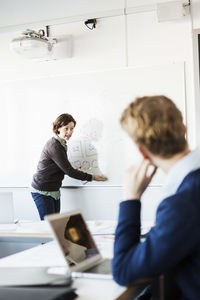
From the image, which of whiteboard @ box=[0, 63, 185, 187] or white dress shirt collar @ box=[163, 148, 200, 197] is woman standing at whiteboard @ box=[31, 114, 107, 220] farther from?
white dress shirt collar @ box=[163, 148, 200, 197]

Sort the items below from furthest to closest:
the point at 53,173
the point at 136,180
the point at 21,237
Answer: the point at 53,173 → the point at 21,237 → the point at 136,180

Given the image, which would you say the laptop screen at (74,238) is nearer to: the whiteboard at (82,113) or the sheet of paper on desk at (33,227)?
the sheet of paper on desk at (33,227)

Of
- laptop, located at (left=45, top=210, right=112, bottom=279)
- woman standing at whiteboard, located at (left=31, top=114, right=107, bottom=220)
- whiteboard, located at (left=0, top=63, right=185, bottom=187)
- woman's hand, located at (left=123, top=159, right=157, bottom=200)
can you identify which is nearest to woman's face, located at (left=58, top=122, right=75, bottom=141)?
woman standing at whiteboard, located at (left=31, top=114, right=107, bottom=220)

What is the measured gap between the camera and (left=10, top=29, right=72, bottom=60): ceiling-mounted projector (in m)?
4.30

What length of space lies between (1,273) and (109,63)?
3.32m

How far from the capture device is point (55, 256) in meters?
2.04

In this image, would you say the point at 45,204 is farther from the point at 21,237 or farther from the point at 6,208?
the point at 21,237

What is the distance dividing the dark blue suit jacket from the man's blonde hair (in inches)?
4.1

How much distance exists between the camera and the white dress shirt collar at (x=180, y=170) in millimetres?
1319

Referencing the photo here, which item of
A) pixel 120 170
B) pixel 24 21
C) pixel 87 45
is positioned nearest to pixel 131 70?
pixel 87 45

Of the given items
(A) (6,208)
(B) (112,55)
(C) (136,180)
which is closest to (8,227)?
(A) (6,208)

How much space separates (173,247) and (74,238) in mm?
545

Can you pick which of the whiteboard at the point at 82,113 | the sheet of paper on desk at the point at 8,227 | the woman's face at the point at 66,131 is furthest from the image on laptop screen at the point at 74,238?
the woman's face at the point at 66,131

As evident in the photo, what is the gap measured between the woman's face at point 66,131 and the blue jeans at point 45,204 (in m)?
0.62
